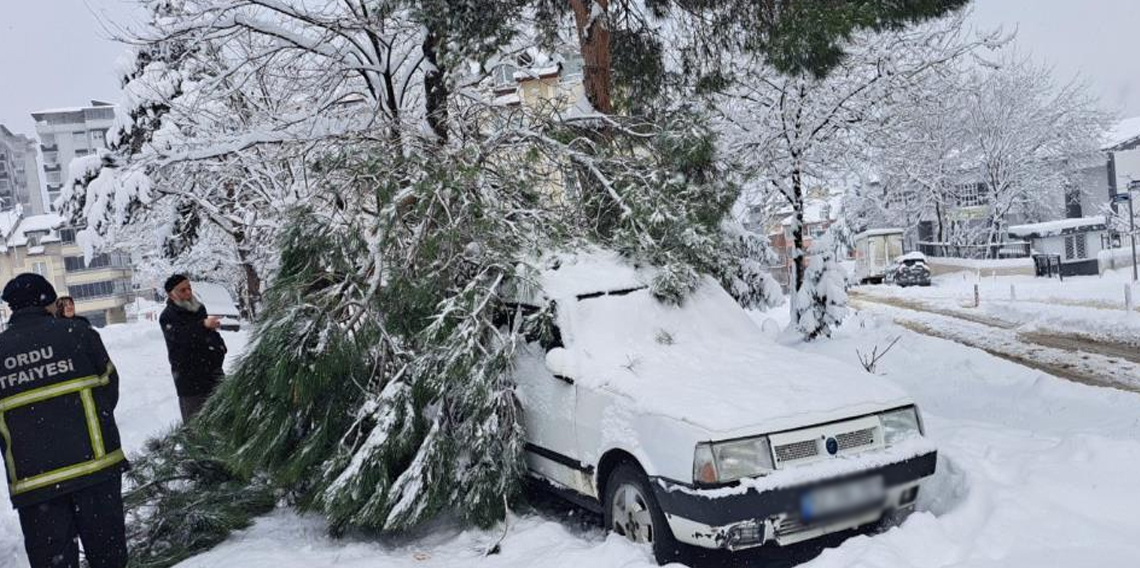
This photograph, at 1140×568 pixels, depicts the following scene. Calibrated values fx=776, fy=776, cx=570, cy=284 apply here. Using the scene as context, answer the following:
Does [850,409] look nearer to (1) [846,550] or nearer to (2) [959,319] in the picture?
(1) [846,550]

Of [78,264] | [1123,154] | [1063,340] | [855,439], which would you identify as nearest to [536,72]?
[855,439]

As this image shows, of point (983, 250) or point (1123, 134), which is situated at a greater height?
point (1123, 134)

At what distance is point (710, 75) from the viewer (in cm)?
984

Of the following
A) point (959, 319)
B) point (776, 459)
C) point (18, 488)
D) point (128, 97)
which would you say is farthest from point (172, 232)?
point (959, 319)

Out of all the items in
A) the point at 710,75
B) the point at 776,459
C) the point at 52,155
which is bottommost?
the point at 776,459

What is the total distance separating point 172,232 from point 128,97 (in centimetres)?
251

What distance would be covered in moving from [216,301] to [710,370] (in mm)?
14311

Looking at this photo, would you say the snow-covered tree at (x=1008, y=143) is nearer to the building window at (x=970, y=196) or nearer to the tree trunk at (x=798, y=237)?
the building window at (x=970, y=196)

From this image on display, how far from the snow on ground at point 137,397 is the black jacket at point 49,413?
3.94 ft

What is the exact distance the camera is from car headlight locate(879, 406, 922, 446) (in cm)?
424

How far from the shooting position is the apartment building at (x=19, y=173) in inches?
3944

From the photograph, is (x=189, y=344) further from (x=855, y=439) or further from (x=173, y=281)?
(x=855, y=439)

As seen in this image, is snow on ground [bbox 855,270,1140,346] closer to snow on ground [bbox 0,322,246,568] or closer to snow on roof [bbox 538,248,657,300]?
snow on roof [bbox 538,248,657,300]

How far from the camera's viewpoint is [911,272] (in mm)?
32750
